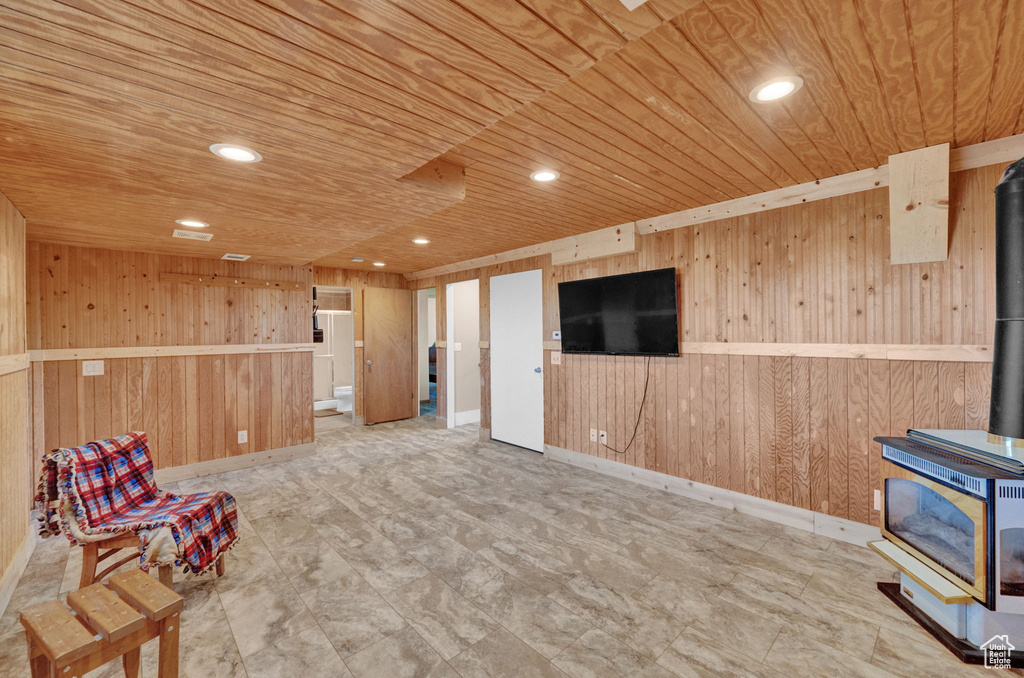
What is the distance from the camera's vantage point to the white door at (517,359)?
483 centimetres

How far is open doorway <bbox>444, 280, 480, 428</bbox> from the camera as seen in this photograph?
6.17 m

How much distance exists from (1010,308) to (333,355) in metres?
8.00

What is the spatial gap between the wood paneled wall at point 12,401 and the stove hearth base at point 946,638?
435 cm

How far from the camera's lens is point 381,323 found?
649cm

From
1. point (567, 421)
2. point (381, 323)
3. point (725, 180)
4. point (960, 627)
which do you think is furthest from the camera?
point (381, 323)

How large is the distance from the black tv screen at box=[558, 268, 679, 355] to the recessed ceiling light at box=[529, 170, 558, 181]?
54.7 inches

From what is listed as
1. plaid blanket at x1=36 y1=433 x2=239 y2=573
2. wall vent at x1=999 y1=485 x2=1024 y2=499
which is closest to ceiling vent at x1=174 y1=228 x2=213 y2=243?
plaid blanket at x1=36 y1=433 x2=239 y2=573

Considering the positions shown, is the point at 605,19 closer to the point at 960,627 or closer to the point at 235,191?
the point at 235,191

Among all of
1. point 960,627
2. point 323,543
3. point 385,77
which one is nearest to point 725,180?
point 385,77

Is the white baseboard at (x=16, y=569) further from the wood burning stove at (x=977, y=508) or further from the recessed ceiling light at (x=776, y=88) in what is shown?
the wood burning stove at (x=977, y=508)

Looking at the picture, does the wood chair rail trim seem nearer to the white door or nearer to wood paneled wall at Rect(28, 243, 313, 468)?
wood paneled wall at Rect(28, 243, 313, 468)

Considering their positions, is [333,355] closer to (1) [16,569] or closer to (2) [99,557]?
(1) [16,569]

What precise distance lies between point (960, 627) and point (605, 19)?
2.78 m

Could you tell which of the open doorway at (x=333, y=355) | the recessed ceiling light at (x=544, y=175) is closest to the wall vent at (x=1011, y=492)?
the recessed ceiling light at (x=544, y=175)
